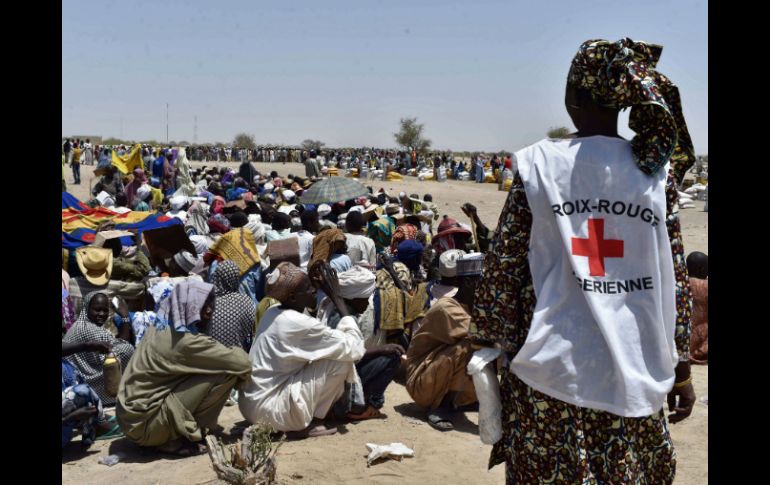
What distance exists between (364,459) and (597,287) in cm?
299

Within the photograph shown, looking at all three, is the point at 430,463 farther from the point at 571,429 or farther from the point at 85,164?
the point at 85,164

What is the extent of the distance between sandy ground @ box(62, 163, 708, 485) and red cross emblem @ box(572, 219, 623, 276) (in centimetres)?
262

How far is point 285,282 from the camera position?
17.4ft

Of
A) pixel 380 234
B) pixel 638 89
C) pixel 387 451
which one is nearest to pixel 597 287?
pixel 638 89

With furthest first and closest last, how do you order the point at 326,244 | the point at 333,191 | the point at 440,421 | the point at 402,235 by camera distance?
1. the point at 333,191
2. the point at 402,235
3. the point at 326,244
4. the point at 440,421

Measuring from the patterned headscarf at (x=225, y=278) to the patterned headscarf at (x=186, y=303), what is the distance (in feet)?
3.21

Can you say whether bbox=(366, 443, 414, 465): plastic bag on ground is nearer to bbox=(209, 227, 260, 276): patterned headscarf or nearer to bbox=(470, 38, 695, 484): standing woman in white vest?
bbox=(470, 38, 695, 484): standing woman in white vest

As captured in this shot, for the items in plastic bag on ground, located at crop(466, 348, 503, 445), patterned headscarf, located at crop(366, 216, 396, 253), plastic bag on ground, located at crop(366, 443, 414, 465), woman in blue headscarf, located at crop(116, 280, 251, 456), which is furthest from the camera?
patterned headscarf, located at crop(366, 216, 396, 253)

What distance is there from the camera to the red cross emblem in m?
2.56

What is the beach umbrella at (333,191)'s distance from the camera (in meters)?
12.9

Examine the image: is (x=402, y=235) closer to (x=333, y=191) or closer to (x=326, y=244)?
(x=326, y=244)

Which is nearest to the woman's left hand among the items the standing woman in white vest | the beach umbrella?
the standing woman in white vest
